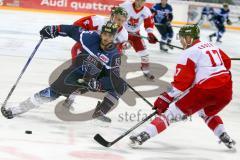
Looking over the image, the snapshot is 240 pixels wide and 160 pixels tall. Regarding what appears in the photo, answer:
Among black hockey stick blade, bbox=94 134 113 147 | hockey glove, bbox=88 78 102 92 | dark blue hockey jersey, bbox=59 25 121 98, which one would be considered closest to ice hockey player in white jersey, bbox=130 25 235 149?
black hockey stick blade, bbox=94 134 113 147

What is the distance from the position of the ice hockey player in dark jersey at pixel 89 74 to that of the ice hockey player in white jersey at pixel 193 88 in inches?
33.3

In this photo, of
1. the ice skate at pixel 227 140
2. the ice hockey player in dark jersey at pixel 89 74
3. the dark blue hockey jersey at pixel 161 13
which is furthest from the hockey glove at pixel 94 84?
the dark blue hockey jersey at pixel 161 13

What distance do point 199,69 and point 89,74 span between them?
1.32m

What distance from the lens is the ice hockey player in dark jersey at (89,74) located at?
17.6 ft

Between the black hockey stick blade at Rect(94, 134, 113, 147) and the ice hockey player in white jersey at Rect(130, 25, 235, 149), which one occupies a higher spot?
the ice hockey player in white jersey at Rect(130, 25, 235, 149)

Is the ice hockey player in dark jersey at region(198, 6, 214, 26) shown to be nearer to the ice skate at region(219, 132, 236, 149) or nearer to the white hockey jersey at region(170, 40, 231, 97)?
the ice skate at region(219, 132, 236, 149)

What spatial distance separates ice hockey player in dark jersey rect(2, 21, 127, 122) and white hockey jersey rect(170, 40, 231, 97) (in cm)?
89

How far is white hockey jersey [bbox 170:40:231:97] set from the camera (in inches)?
181

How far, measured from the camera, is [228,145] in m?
4.95

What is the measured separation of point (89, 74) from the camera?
5.58 m

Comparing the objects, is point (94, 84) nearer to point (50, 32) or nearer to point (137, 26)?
point (50, 32)

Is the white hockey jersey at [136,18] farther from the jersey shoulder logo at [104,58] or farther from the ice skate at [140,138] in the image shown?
the ice skate at [140,138]

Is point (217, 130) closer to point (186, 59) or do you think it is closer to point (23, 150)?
point (186, 59)

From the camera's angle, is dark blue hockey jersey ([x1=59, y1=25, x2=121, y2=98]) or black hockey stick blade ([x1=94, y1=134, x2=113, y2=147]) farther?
dark blue hockey jersey ([x1=59, y1=25, x2=121, y2=98])
